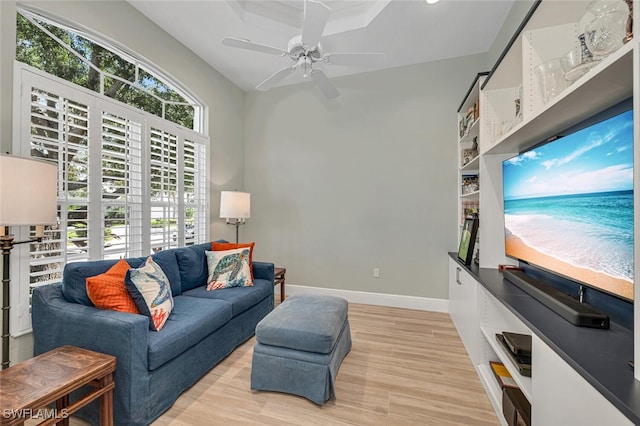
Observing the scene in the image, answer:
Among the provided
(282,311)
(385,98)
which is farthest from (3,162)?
(385,98)

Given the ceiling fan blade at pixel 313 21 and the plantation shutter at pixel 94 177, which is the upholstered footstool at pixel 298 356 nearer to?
the plantation shutter at pixel 94 177

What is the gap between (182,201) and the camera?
3.21 metres

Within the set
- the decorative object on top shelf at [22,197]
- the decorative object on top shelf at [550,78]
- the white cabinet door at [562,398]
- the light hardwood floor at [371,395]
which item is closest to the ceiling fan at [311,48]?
the decorative object on top shelf at [550,78]

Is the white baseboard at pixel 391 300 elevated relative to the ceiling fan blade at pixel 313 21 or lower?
lower

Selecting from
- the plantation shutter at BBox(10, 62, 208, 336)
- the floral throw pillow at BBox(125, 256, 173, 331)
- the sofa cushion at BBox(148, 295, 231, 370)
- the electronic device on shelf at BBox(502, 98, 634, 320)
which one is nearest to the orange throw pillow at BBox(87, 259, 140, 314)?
the floral throw pillow at BBox(125, 256, 173, 331)

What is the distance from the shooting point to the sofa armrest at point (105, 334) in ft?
4.95

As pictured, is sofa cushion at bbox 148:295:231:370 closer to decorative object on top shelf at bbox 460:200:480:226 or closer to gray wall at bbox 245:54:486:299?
gray wall at bbox 245:54:486:299

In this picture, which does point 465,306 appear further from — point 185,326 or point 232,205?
point 232,205

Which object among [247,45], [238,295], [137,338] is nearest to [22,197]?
[137,338]

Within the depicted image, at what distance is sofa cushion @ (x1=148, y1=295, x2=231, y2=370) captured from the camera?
1631 mm

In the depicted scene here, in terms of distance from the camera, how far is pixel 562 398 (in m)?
1.03

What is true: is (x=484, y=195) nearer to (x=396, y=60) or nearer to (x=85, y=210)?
(x=396, y=60)

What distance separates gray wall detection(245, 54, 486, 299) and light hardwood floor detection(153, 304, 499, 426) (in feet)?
3.96

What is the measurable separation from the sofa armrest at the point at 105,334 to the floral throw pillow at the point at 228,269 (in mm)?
1119
